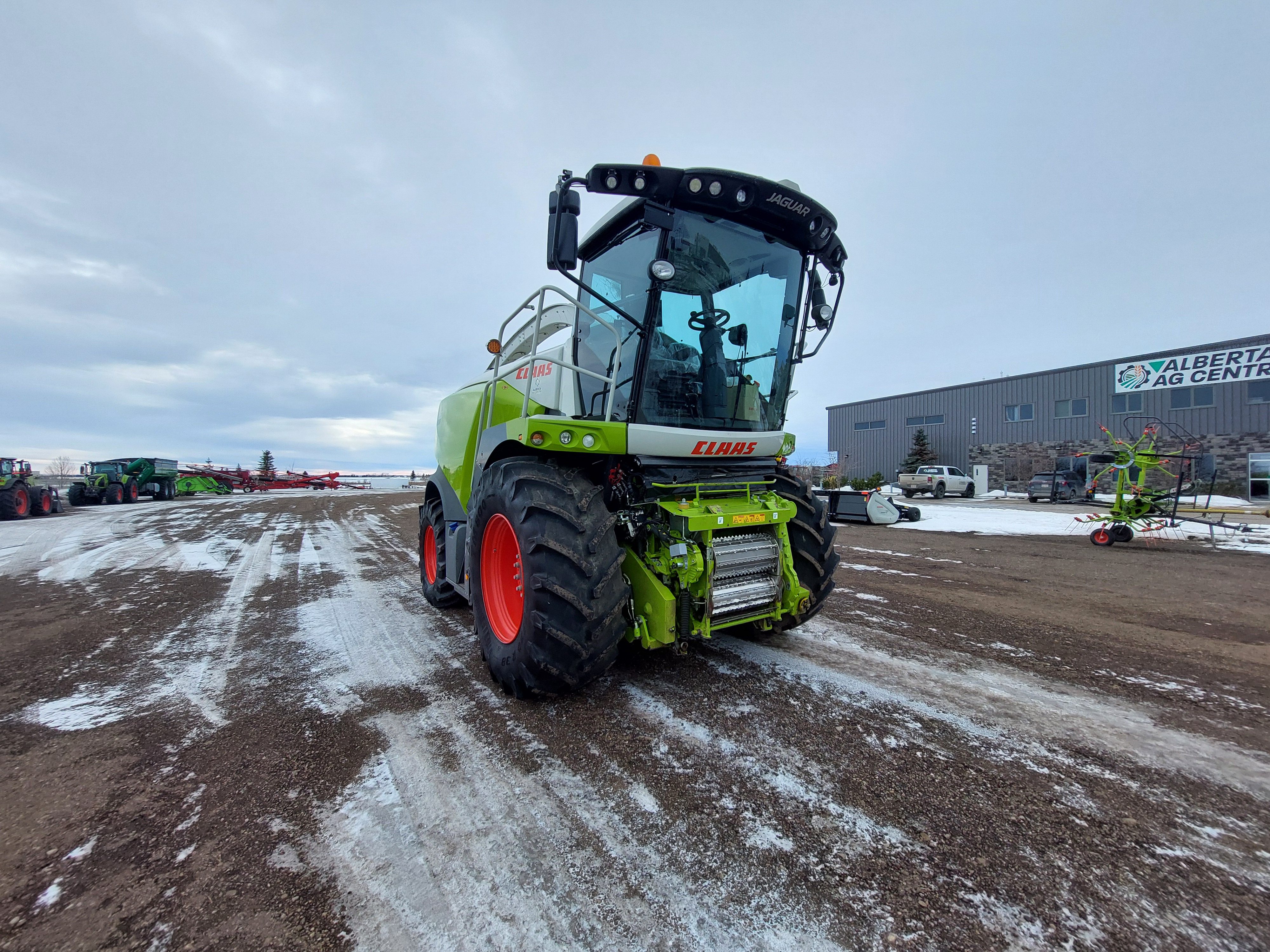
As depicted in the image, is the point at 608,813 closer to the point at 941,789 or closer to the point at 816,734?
the point at 816,734

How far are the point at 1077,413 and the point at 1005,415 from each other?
342 cm

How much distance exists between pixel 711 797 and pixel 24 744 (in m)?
3.41

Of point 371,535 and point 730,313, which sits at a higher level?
point 730,313

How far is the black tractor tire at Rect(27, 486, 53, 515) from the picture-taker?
1772cm

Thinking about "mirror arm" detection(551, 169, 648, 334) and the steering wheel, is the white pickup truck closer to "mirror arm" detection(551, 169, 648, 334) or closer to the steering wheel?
the steering wheel

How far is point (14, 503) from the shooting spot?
16.6 m

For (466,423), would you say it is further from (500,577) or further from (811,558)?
(811,558)

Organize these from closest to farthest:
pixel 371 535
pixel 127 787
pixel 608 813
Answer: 1. pixel 608 813
2. pixel 127 787
3. pixel 371 535

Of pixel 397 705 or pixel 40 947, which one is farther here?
pixel 397 705

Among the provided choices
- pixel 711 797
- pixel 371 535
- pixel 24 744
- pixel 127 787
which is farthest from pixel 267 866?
pixel 371 535

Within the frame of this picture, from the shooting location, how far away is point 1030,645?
4.20 meters

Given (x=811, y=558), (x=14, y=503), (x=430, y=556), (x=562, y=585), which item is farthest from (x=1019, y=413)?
(x=14, y=503)

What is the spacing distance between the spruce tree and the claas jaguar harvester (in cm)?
3444

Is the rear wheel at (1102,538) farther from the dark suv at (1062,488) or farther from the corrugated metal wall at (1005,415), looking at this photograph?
the corrugated metal wall at (1005,415)
